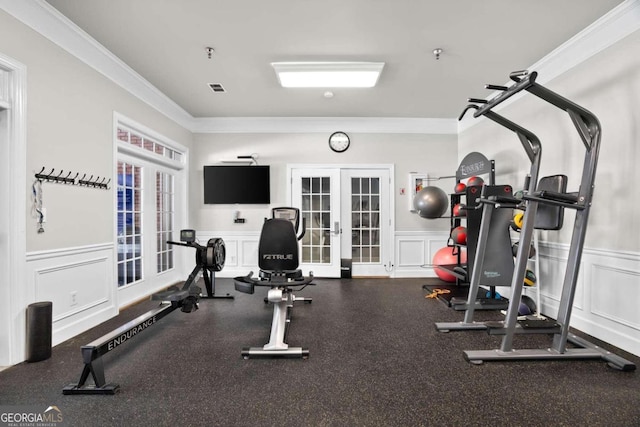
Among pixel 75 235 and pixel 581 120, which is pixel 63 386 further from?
pixel 581 120

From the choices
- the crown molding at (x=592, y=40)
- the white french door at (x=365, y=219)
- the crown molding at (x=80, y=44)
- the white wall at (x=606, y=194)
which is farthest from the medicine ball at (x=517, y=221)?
the crown molding at (x=80, y=44)

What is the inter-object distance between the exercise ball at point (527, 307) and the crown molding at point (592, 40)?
2481mm

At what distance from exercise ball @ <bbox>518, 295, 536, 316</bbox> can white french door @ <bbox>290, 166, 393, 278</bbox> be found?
2.35 meters

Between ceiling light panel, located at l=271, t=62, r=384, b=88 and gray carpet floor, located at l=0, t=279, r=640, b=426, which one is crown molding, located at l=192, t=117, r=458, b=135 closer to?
ceiling light panel, located at l=271, t=62, r=384, b=88

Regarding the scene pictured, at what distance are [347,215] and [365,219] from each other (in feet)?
1.12

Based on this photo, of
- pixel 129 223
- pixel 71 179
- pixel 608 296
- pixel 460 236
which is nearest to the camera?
pixel 608 296

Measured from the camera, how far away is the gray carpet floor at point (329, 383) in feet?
5.71

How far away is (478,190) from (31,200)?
4.37 metres

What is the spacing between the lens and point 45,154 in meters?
2.58

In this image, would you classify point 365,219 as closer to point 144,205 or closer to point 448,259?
point 448,259

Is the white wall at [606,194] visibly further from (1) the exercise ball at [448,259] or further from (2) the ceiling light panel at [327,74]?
(2) the ceiling light panel at [327,74]

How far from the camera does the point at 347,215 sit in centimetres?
557

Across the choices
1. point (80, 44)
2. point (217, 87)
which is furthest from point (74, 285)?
point (217, 87)

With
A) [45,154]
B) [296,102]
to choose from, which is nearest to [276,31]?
[296,102]
